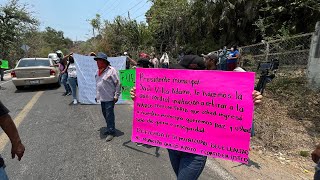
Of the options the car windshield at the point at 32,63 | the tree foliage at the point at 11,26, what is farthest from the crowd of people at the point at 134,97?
the tree foliage at the point at 11,26

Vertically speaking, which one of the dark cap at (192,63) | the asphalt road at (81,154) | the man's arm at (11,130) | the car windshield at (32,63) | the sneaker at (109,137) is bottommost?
the asphalt road at (81,154)

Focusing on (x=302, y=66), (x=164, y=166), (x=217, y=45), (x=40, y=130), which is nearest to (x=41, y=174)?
(x=164, y=166)

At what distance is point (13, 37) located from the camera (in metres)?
33.9

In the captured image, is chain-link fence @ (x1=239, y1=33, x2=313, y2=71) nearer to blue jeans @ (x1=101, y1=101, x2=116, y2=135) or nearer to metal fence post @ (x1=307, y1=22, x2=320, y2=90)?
metal fence post @ (x1=307, y1=22, x2=320, y2=90)

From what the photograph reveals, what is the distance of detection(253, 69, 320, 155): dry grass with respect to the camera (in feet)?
16.8

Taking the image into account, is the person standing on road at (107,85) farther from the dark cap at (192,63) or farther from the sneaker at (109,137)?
the dark cap at (192,63)

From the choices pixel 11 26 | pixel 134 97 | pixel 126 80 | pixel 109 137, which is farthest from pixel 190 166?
pixel 11 26

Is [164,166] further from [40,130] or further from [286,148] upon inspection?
[40,130]

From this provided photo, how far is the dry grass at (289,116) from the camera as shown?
16.8 feet

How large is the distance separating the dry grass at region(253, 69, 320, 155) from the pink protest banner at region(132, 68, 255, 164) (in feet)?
9.23

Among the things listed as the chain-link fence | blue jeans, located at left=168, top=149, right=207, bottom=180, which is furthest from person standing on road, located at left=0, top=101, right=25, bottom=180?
the chain-link fence

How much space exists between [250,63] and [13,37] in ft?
103

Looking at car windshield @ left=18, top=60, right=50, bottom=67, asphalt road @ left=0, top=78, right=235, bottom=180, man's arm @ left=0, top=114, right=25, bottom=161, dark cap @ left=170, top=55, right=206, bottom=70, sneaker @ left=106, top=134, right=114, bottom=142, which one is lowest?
asphalt road @ left=0, top=78, right=235, bottom=180

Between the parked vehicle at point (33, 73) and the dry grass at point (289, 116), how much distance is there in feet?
29.3
